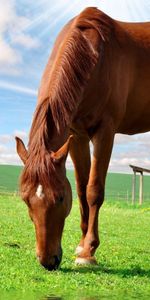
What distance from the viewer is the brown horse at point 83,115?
552 cm

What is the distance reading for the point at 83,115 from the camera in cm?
692

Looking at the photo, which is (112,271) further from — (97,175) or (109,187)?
(109,187)

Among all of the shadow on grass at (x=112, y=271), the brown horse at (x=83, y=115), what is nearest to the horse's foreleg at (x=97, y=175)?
the brown horse at (x=83, y=115)

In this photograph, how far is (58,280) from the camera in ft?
18.4

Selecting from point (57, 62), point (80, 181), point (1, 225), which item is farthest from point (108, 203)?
point (57, 62)

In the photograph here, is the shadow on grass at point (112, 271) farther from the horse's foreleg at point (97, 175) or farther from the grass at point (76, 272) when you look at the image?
the horse's foreleg at point (97, 175)

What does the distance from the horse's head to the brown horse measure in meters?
0.01

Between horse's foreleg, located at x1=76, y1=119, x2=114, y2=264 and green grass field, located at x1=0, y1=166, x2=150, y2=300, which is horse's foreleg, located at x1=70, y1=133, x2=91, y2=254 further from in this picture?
horse's foreleg, located at x1=76, y1=119, x2=114, y2=264

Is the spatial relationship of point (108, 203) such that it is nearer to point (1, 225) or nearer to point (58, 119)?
point (1, 225)

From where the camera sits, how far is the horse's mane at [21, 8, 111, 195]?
5547 millimetres

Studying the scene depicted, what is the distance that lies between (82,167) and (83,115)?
111 cm

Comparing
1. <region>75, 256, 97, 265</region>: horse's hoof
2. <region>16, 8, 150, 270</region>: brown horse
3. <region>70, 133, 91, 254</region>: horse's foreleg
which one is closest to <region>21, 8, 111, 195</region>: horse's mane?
<region>16, 8, 150, 270</region>: brown horse

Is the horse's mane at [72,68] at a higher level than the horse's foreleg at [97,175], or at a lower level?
higher

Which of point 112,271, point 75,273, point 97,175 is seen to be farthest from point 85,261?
point 97,175
